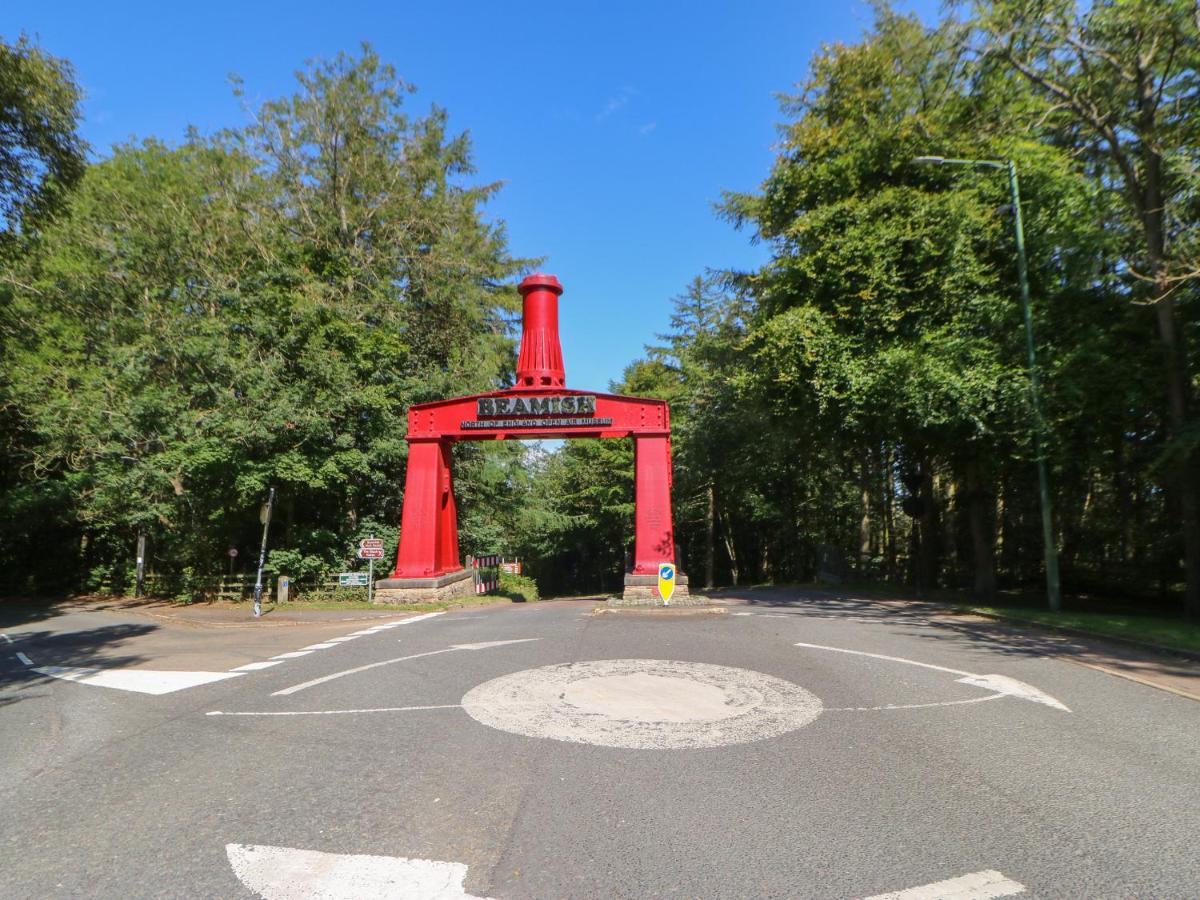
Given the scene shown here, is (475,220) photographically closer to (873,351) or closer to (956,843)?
(873,351)

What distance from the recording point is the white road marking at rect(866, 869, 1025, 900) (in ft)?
9.89

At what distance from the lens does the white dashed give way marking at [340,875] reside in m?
3.12

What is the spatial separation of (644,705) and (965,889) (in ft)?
11.5

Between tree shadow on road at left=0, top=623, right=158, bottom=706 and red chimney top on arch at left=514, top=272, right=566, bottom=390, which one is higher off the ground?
red chimney top on arch at left=514, top=272, right=566, bottom=390

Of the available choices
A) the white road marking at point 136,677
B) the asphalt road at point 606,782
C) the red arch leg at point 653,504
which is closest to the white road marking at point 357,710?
the asphalt road at point 606,782

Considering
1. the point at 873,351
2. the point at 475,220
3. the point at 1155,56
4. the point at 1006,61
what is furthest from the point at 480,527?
the point at 1155,56

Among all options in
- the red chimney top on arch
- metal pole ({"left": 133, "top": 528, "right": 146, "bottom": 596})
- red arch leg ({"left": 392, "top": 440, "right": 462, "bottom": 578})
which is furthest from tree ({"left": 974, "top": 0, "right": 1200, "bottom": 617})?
metal pole ({"left": 133, "top": 528, "right": 146, "bottom": 596})

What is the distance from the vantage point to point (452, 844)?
3.61m

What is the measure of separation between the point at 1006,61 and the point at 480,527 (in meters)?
22.6

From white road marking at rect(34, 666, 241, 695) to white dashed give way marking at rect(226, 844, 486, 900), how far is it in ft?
16.4

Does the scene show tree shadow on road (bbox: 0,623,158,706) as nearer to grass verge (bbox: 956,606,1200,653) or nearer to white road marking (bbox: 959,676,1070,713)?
white road marking (bbox: 959,676,1070,713)

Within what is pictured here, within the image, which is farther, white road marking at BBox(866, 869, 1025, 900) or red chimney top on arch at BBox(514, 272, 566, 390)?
red chimney top on arch at BBox(514, 272, 566, 390)

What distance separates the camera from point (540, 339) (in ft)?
62.7

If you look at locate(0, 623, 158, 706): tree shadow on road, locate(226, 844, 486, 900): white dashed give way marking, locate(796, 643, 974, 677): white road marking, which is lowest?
locate(0, 623, 158, 706): tree shadow on road
